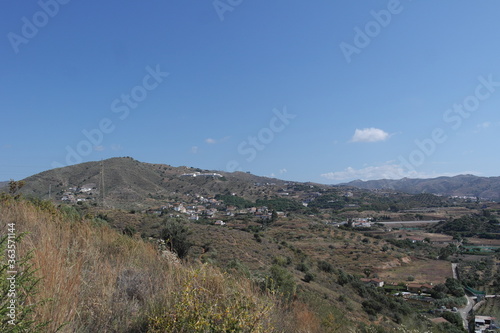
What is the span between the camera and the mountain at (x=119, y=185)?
177 ft

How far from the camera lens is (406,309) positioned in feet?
64.2

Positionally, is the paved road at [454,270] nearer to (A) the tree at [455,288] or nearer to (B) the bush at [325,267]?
(A) the tree at [455,288]

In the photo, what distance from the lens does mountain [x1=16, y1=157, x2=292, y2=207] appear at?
54094mm

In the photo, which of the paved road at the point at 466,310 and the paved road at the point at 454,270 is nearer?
the paved road at the point at 466,310

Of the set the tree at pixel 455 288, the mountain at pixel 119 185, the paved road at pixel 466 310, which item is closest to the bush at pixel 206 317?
the paved road at pixel 466 310

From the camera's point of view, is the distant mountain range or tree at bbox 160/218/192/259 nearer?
tree at bbox 160/218/192/259

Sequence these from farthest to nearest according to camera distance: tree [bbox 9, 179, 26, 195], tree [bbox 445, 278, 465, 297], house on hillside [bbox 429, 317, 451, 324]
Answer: tree [bbox 445, 278, 465, 297]
house on hillside [bbox 429, 317, 451, 324]
tree [bbox 9, 179, 26, 195]

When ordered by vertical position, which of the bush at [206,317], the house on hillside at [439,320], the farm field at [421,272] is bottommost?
the farm field at [421,272]

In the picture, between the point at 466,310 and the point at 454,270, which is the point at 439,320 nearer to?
the point at 466,310

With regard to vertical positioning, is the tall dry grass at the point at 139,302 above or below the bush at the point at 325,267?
above

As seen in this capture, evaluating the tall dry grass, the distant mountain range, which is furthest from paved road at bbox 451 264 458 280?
the distant mountain range

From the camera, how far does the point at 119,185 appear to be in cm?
6494

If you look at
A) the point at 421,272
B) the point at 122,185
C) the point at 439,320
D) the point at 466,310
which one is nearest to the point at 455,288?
the point at 466,310

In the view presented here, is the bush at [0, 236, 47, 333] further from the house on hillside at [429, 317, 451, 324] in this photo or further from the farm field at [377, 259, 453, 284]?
the farm field at [377, 259, 453, 284]
